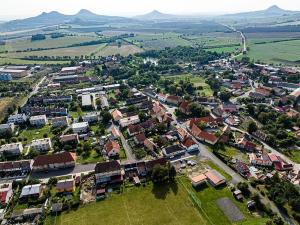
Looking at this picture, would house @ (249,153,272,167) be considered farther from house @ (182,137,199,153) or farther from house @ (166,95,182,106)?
house @ (166,95,182,106)

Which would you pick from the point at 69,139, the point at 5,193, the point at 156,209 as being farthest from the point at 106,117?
the point at 156,209

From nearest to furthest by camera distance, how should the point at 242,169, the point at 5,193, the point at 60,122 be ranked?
the point at 5,193 → the point at 242,169 → the point at 60,122

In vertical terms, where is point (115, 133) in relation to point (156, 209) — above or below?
above

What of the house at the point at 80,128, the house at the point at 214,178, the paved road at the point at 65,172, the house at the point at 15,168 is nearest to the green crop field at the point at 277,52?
the house at the point at 80,128

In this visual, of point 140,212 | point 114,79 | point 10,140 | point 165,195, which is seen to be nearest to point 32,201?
point 140,212

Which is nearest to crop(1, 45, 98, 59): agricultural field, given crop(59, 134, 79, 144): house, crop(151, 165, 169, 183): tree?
crop(59, 134, 79, 144): house

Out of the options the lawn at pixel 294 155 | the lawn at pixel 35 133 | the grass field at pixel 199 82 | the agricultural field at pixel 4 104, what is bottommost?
the lawn at pixel 294 155

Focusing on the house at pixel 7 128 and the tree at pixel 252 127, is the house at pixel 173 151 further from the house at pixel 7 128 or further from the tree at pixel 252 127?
the house at pixel 7 128

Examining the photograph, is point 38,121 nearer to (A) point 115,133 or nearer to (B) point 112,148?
(A) point 115,133
